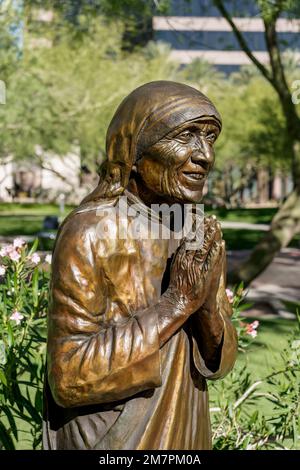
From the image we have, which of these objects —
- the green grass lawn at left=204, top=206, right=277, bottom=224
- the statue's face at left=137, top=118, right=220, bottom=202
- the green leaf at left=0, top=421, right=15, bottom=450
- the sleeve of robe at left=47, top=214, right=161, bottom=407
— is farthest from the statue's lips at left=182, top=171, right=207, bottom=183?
the green grass lawn at left=204, top=206, right=277, bottom=224

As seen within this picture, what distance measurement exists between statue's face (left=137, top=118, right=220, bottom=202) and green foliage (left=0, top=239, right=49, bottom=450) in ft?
5.93

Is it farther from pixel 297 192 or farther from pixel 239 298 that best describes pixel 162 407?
pixel 297 192

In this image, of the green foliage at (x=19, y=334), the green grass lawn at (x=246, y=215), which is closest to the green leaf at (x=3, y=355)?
the green foliage at (x=19, y=334)

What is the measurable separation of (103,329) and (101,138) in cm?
2505

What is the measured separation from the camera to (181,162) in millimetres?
2148

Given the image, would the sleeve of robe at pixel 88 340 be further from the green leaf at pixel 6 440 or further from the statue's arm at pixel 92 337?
the green leaf at pixel 6 440

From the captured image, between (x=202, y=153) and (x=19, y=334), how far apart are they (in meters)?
2.49

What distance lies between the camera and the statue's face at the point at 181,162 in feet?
7.04

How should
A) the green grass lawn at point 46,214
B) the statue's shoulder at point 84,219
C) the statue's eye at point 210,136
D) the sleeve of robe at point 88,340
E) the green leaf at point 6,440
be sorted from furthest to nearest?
the green grass lawn at point 46,214, the green leaf at point 6,440, the statue's eye at point 210,136, the statue's shoulder at point 84,219, the sleeve of robe at point 88,340

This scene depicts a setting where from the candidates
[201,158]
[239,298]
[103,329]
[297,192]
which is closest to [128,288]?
[103,329]

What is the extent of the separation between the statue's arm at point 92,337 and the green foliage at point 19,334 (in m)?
1.64

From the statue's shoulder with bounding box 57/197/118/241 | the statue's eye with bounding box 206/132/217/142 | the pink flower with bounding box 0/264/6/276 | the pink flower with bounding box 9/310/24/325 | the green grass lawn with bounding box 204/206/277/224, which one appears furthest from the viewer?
the green grass lawn with bounding box 204/206/277/224

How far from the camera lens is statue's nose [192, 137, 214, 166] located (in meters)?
2.15

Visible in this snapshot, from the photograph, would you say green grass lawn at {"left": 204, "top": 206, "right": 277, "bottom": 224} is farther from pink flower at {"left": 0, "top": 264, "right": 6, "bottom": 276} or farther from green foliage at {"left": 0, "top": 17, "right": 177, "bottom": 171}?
pink flower at {"left": 0, "top": 264, "right": 6, "bottom": 276}
